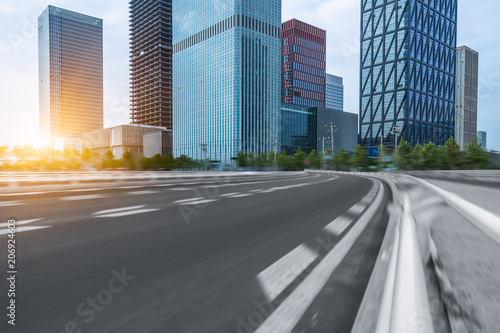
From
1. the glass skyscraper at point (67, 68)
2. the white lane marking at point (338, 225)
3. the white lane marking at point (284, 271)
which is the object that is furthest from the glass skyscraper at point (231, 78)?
the white lane marking at point (284, 271)

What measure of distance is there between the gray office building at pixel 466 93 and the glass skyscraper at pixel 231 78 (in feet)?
378

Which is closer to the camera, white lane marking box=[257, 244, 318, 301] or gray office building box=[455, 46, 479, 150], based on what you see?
white lane marking box=[257, 244, 318, 301]

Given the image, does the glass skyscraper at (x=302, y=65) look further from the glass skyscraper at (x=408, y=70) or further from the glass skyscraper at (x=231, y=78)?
the glass skyscraper at (x=231, y=78)

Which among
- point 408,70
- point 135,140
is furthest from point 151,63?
point 408,70

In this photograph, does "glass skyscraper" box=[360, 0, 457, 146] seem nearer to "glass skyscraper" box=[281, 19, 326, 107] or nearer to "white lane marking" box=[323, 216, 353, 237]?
"glass skyscraper" box=[281, 19, 326, 107]

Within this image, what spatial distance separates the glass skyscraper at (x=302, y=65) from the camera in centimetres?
16288

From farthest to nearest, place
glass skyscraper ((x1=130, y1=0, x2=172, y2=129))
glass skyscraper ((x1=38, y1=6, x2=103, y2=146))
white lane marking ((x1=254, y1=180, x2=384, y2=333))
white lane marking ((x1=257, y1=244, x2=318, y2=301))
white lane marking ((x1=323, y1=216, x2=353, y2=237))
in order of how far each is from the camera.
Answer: glass skyscraper ((x1=130, y1=0, x2=172, y2=129)) → glass skyscraper ((x1=38, y1=6, x2=103, y2=146)) → white lane marking ((x1=323, y1=216, x2=353, y2=237)) → white lane marking ((x1=257, y1=244, x2=318, y2=301)) → white lane marking ((x1=254, y1=180, x2=384, y2=333))

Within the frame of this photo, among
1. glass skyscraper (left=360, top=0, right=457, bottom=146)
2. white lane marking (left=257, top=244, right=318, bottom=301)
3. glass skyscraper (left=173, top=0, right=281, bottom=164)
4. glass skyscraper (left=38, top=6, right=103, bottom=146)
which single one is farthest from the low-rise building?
white lane marking (left=257, top=244, right=318, bottom=301)

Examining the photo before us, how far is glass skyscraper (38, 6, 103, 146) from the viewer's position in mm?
105312

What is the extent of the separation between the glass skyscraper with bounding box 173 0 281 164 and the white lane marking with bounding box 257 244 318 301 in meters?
111

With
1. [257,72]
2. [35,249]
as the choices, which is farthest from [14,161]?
[257,72]

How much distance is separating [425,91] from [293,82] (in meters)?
60.5

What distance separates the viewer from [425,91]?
142500 millimetres

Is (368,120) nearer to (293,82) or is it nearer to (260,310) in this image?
(293,82)
